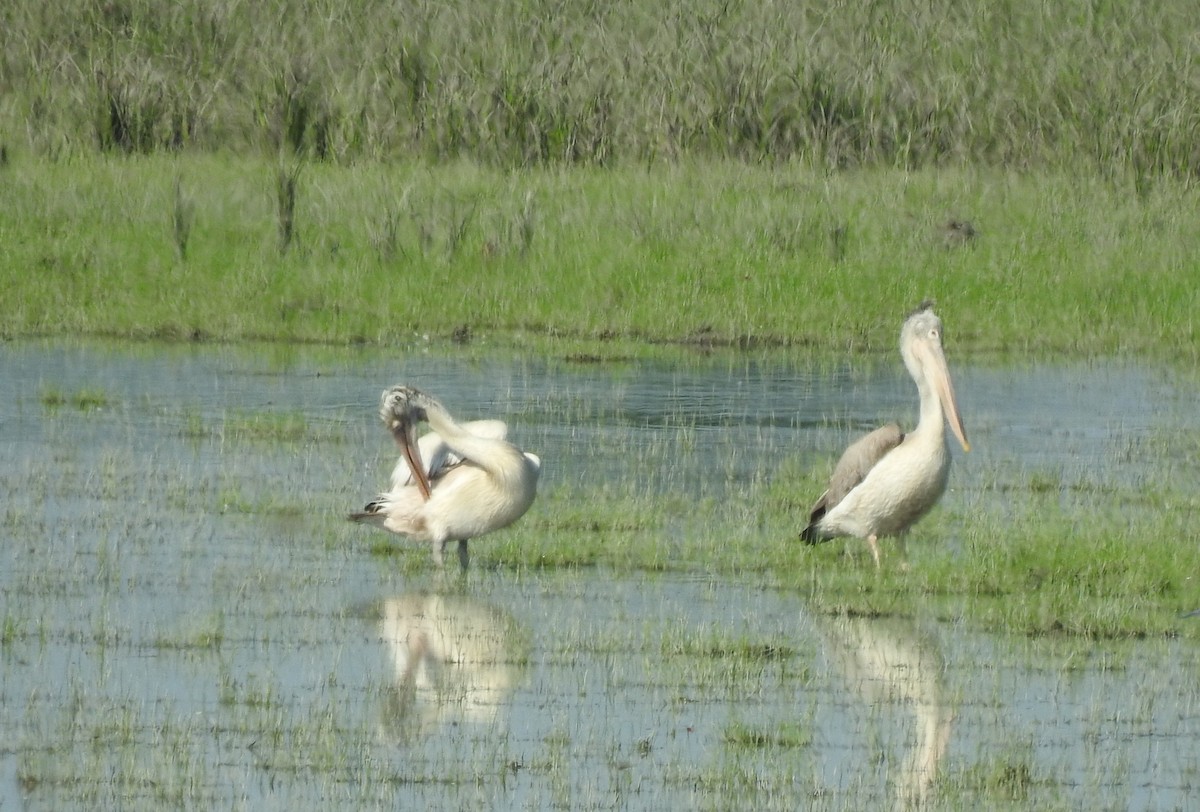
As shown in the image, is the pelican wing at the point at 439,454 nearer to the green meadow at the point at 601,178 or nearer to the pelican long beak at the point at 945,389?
the pelican long beak at the point at 945,389

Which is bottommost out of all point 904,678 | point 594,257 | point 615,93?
point 904,678

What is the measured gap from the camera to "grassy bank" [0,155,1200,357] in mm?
16047

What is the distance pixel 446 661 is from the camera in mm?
7699

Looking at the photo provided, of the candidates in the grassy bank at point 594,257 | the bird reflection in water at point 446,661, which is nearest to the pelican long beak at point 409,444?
the bird reflection in water at point 446,661

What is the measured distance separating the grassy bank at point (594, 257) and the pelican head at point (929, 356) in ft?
19.3

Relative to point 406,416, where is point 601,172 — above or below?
above

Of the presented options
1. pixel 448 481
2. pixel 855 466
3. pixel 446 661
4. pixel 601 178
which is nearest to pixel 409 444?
pixel 448 481

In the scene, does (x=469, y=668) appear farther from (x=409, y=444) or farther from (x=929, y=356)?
(x=929, y=356)

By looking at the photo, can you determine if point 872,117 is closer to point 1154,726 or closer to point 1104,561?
point 1104,561

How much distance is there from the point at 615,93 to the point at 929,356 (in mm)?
10667

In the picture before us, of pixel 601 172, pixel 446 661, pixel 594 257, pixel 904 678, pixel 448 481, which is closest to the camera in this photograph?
pixel 904 678

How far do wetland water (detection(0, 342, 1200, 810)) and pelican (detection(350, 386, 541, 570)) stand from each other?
20 cm

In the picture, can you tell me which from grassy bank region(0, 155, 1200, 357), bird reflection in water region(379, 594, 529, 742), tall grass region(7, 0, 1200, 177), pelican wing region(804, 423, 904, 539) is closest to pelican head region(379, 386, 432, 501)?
bird reflection in water region(379, 594, 529, 742)

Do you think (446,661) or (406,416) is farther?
(406,416)
